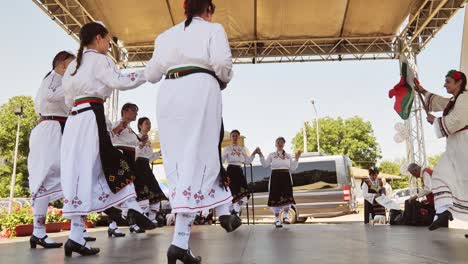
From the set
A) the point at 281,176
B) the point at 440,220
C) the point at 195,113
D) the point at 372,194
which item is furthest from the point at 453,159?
the point at 372,194

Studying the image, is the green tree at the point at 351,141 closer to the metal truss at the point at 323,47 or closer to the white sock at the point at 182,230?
the metal truss at the point at 323,47

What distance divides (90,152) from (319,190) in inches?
371

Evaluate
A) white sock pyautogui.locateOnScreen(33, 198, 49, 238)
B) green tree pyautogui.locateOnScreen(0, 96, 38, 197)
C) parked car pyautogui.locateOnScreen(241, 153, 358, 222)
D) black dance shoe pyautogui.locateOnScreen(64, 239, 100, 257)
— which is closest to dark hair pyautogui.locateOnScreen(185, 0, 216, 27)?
black dance shoe pyautogui.locateOnScreen(64, 239, 100, 257)

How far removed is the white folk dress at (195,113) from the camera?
207cm

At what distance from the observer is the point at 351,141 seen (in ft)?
107

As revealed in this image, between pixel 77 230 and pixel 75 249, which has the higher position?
pixel 77 230

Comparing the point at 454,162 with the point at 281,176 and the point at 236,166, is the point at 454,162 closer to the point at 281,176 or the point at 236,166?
the point at 281,176

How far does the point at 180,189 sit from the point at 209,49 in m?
0.74

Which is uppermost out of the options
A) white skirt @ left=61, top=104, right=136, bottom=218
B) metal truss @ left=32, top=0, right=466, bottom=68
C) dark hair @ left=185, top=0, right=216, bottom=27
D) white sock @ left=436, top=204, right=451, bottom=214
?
metal truss @ left=32, top=0, right=466, bottom=68

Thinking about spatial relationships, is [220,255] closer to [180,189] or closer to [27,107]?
[180,189]

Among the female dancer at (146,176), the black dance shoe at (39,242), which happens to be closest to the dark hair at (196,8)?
the black dance shoe at (39,242)

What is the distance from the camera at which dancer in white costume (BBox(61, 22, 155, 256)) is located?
2580 millimetres

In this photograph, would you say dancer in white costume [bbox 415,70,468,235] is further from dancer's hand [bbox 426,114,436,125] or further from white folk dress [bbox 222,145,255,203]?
white folk dress [bbox 222,145,255,203]

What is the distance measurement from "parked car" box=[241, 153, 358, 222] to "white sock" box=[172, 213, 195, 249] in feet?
29.0
